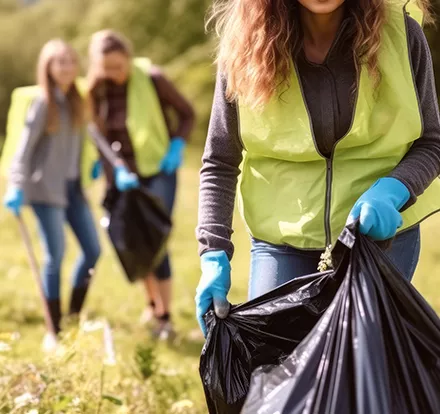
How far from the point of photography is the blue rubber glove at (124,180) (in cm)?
607

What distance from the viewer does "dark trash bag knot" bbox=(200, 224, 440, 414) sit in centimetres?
220

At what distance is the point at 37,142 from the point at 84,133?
0.34 m

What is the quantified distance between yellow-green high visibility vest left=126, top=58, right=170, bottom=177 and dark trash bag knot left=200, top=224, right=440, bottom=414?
12.5 ft

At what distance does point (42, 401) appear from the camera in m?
3.41

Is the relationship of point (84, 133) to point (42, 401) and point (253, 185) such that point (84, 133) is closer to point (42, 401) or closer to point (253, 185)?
point (42, 401)

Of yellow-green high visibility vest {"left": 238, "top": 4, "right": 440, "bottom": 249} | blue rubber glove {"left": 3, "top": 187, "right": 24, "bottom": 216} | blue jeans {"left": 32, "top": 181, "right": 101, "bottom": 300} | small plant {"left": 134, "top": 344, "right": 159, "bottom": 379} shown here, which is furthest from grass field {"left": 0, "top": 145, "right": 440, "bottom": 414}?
yellow-green high visibility vest {"left": 238, "top": 4, "right": 440, "bottom": 249}

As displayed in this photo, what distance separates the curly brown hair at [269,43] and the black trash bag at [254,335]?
51 cm

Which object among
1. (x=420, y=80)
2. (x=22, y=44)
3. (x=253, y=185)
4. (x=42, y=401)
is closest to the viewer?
A: (x=420, y=80)

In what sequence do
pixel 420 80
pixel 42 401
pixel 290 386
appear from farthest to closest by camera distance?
pixel 42 401 → pixel 420 80 → pixel 290 386

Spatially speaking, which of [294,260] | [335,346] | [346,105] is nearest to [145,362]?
[294,260]

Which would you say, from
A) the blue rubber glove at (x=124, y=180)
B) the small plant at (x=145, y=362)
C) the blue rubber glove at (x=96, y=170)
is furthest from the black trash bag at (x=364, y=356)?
the blue rubber glove at (x=96, y=170)

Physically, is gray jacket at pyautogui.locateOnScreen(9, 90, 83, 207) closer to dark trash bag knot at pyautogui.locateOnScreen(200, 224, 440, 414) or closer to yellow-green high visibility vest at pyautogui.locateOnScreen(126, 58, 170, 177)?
yellow-green high visibility vest at pyautogui.locateOnScreen(126, 58, 170, 177)

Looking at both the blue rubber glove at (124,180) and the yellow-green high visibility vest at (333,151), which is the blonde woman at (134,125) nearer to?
the blue rubber glove at (124,180)

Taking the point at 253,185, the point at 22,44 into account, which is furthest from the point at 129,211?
the point at 22,44
